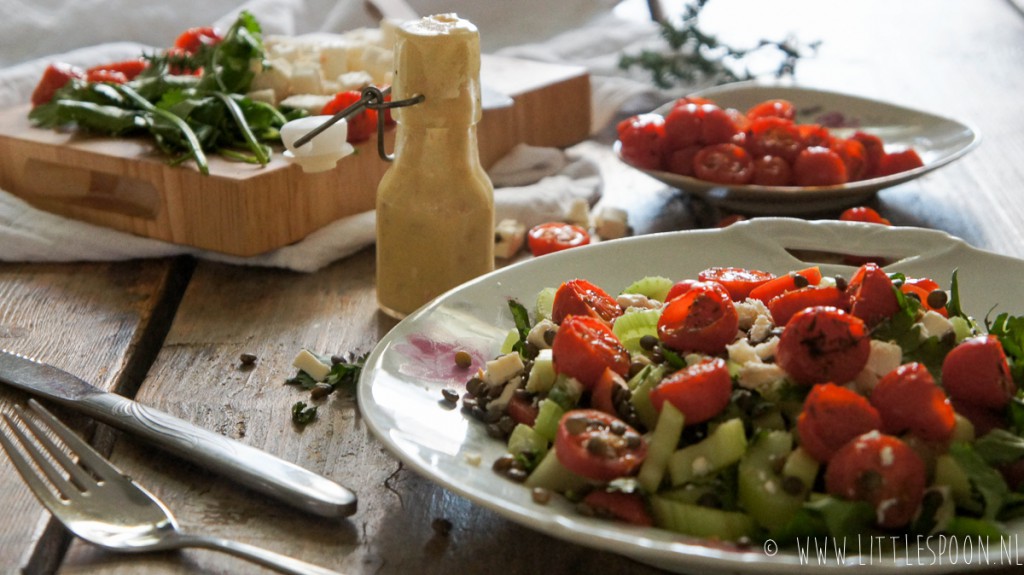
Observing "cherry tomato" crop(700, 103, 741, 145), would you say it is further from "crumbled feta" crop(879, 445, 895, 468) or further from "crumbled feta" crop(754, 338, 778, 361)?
"crumbled feta" crop(879, 445, 895, 468)

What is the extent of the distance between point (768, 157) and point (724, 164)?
0.08 m

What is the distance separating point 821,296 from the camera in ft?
3.55

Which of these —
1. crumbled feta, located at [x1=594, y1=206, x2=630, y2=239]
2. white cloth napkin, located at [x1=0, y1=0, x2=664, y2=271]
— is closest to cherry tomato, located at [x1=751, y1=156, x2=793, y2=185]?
crumbled feta, located at [x1=594, y1=206, x2=630, y2=239]

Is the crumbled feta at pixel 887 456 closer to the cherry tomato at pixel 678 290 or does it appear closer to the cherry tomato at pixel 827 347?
the cherry tomato at pixel 827 347

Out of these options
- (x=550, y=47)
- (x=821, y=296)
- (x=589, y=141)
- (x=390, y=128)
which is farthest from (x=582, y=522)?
(x=550, y=47)

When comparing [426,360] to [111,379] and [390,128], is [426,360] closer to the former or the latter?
[111,379]

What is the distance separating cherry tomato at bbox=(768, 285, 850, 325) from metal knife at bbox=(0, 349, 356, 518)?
0.46m

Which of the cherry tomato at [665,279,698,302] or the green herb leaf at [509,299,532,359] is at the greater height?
the cherry tomato at [665,279,698,302]

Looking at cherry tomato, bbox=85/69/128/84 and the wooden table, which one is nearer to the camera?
the wooden table

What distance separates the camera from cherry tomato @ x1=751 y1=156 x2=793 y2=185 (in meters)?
1.77

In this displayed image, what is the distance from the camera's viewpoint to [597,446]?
0.90 meters

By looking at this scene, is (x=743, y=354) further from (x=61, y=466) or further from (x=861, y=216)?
(x=861, y=216)

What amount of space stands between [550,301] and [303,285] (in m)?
0.51

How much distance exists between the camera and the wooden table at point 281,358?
3.21 feet
